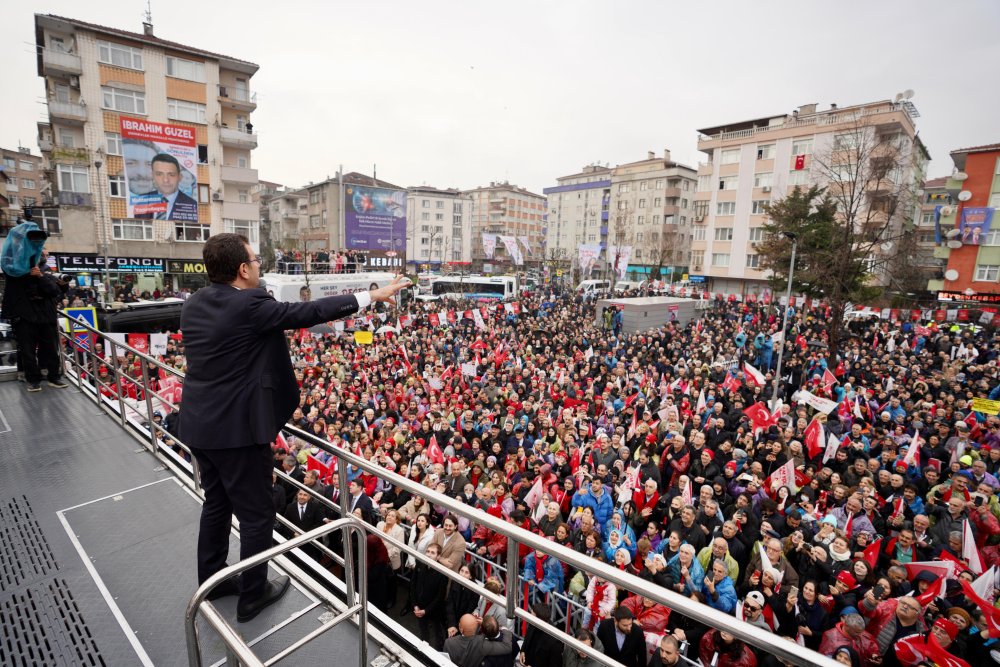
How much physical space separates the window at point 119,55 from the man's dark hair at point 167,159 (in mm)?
16928

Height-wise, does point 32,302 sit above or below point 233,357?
below

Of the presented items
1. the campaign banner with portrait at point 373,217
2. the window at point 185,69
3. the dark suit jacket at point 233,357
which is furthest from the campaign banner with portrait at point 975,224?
the window at point 185,69

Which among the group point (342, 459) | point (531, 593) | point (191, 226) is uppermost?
point (191, 226)

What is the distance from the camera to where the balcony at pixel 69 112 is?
28.6 metres

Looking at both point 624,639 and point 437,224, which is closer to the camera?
point 624,639

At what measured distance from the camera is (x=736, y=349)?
64.6ft

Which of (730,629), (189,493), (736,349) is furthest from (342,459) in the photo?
(736,349)

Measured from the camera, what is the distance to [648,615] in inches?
195

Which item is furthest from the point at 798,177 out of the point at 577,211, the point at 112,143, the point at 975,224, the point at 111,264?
the point at 111,264

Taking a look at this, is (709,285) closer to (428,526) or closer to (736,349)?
(736,349)

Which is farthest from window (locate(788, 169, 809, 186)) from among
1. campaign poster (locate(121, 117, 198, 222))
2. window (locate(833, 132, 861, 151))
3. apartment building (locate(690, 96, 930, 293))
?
campaign poster (locate(121, 117, 198, 222))

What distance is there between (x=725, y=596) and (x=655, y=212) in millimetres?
66451

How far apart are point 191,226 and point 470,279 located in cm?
2013

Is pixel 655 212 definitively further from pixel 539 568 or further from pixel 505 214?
pixel 539 568
